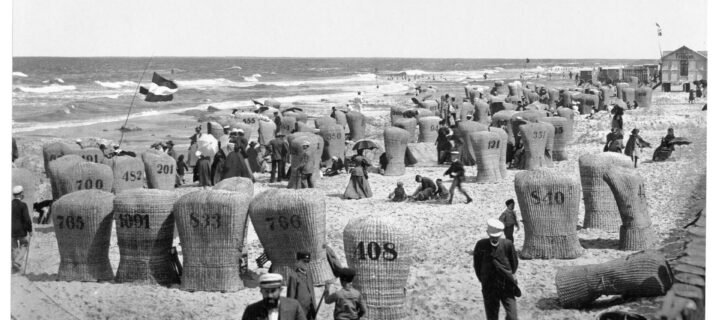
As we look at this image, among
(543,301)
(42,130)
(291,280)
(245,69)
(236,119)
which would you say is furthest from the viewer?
(245,69)

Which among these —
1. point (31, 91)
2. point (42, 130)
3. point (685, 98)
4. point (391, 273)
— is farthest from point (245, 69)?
point (391, 273)

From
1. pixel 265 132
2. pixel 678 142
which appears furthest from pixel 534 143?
pixel 265 132

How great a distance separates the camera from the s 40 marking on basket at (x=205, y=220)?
10.6 metres

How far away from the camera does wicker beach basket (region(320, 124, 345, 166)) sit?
22.1m

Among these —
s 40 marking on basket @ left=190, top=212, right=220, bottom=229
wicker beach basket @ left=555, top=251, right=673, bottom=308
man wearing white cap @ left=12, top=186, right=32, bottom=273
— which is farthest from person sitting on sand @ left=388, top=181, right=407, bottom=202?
man wearing white cap @ left=12, top=186, right=32, bottom=273

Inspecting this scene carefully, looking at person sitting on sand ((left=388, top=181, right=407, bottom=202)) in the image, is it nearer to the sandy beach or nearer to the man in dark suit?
the sandy beach

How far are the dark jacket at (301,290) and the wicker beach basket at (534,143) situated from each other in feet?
38.0

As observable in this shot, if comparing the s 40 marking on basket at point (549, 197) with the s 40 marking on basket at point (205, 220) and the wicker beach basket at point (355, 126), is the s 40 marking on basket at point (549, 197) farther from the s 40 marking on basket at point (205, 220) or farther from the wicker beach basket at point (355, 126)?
the wicker beach basket at point (355, 126)

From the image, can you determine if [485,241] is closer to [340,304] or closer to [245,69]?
[340,304]

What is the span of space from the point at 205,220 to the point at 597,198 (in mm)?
6096

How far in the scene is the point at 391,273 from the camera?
9.60m

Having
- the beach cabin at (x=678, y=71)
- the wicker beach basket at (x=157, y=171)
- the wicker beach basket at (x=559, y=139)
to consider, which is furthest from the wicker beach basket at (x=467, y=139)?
the beach cabin at (x=678, y=71)

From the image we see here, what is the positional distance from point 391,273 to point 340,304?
1582mm

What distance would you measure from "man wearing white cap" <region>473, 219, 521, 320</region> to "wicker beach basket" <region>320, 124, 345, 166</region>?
42.8 ft
